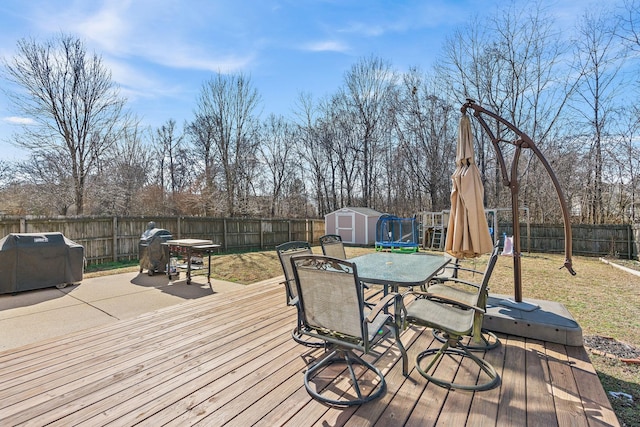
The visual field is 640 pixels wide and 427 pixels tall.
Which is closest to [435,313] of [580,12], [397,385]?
[397,385]

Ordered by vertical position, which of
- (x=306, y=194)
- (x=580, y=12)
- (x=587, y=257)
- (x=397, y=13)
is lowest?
(x=587, y=257)

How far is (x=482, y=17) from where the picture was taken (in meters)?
14.3

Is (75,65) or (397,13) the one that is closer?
(397,13)

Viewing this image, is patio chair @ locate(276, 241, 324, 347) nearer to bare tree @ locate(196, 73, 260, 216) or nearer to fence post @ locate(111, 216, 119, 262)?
fence post @ locate(111, 216, 119, 262)

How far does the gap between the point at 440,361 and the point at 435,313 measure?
441 millimetres

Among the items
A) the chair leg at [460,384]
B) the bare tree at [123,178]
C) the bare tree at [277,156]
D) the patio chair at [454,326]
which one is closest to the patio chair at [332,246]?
the patio chair at [454,326]

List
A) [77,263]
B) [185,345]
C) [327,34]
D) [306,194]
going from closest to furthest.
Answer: [185,345] < [77,263] < [327,34] < [306,194]

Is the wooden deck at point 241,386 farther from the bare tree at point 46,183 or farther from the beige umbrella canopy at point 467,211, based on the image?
the bare tree at point 46,183

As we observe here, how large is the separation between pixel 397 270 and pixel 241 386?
1828 millimetres

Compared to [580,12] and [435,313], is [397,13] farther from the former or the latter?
[580,12]

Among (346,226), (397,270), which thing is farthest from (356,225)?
(397,270)

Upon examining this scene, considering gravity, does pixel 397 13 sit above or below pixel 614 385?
above

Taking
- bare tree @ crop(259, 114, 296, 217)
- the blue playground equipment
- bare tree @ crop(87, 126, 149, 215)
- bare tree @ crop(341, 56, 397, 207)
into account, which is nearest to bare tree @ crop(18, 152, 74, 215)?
bare tree @ crop(87, 126, 149, 215)

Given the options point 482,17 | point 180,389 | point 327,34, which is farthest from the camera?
point 482,17
